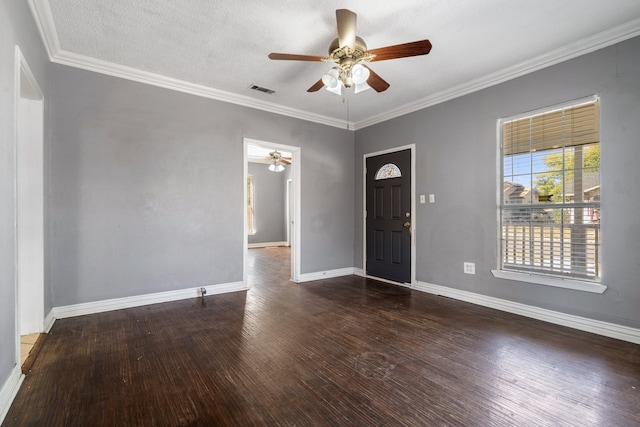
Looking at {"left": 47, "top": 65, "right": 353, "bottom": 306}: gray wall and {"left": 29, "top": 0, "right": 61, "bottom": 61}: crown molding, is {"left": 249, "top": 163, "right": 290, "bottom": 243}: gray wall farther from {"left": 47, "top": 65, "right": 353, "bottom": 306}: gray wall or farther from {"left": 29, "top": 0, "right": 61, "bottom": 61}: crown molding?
{"left": 29, "top": 0, "right": 61, "bottom": 61}: crown molding

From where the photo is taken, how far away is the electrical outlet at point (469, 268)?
3.78m

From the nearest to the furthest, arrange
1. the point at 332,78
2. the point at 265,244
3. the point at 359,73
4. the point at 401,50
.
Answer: the point at 401,50, the point at 359,73, the point at 332,78, the point at 265,244

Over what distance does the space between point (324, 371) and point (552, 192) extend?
2942mm

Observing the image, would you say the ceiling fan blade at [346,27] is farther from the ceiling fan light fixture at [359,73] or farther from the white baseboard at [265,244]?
the white baseboard at [265,244]

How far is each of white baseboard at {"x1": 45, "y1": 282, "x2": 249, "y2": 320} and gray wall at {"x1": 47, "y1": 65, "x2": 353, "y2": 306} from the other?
62mm

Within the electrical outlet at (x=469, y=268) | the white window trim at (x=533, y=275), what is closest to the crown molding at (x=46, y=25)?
the white window trim at (x=533, y=275)

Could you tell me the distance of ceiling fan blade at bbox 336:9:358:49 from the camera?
2.15 m

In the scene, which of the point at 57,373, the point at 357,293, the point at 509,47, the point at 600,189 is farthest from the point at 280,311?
the point at 509,47

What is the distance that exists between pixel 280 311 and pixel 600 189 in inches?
134

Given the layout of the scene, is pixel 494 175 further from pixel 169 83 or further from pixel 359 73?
pixel 169 83

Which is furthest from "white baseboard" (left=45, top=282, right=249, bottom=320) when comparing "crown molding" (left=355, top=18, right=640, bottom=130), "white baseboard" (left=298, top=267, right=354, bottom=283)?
"crown molding" (left=355, top=18, right=640, bottom=130)

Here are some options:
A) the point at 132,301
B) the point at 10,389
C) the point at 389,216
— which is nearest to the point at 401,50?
the point at 389,216

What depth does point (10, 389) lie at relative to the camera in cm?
177

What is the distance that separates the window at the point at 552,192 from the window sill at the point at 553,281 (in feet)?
0.19
